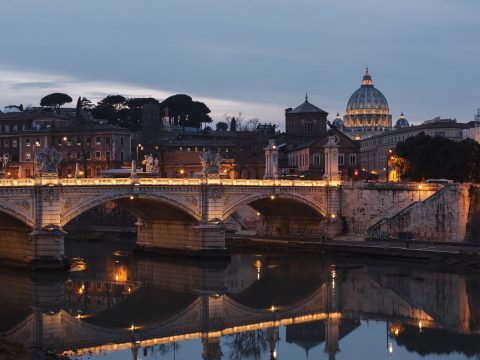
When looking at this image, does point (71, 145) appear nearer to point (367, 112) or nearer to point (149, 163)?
point (149, 163)

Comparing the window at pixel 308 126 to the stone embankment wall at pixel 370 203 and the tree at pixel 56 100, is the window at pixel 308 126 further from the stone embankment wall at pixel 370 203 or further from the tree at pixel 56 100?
the stone embankment wall at pixel 370 203

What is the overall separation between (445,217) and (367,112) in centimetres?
13292

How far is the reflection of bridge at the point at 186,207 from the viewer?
52188 mm

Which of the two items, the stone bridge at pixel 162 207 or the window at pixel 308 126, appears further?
the window at pixel 308 126

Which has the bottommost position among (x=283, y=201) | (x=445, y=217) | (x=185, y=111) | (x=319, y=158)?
(x=445, y=217)

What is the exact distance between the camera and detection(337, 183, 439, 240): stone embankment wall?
6512 centimetres

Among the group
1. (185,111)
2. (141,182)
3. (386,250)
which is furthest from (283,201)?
Answer: (185,111)

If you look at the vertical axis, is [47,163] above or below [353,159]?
below

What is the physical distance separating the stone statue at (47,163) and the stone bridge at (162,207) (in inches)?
16.8

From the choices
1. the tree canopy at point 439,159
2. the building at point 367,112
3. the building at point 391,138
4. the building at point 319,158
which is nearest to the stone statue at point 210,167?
the tree canopy at point 439,159

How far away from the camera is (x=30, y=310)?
4381cm

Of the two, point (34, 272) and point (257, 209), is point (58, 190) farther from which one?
point (257, 209)

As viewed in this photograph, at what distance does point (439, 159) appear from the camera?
254ft

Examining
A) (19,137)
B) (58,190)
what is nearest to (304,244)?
(58,190)
